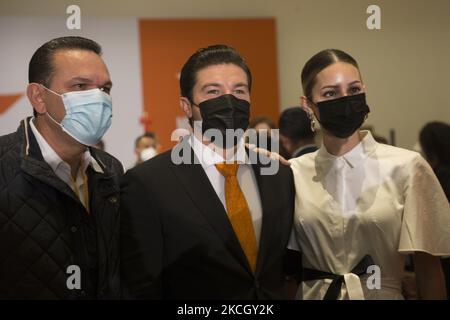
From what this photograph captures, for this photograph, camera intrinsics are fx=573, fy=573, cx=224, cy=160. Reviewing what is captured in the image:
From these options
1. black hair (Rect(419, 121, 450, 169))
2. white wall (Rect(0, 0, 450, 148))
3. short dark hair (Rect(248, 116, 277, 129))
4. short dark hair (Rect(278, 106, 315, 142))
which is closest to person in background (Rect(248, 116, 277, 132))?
short dark hair (Rect(248, 116, 277, 129))

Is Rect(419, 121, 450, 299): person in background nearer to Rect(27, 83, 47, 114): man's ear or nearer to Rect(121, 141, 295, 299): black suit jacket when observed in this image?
Rect(121, 141, 295, 299): black suit jacket

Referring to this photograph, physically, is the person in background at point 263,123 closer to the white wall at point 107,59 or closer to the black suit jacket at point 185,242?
the white wall at point 107,59

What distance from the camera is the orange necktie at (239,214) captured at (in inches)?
71.9

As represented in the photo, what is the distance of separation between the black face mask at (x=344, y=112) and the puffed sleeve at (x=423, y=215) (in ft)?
0.76

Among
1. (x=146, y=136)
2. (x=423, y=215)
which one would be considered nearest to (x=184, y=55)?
(x=146, y=136)

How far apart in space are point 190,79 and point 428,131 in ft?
4.54

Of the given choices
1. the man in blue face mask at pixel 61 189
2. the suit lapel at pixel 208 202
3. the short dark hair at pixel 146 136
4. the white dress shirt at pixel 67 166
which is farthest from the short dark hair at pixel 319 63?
the short dark hair at pixel 146 136

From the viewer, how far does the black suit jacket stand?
179cm

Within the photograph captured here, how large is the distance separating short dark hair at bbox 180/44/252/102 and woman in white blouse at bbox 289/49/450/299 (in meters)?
0.28

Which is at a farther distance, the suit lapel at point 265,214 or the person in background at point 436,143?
the person in background at point 436,143

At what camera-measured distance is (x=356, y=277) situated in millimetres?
1888

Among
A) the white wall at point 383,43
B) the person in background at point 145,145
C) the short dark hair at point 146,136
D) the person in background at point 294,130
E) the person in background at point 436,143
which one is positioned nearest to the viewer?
the white wall at point 383,43

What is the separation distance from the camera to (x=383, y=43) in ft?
8.08

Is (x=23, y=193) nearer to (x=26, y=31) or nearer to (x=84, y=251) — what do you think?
(x=84, y=251)
